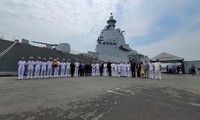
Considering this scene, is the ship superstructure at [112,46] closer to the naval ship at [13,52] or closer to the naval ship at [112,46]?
the naval ship at [112,46]

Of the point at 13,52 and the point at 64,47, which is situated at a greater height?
the point at 64,47

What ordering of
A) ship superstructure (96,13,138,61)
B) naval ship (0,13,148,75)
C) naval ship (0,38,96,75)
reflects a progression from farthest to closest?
ship superstructure (96,13,138,61), naval ship (0,13,148,75), naval ship (0,38,96,75)

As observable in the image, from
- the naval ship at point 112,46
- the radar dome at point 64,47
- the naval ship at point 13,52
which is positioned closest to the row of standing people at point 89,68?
the naval ship at point 13,52

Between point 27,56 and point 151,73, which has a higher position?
point 27,56

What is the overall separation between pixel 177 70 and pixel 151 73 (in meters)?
14.2

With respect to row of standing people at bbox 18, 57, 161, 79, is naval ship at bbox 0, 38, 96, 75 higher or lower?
higher

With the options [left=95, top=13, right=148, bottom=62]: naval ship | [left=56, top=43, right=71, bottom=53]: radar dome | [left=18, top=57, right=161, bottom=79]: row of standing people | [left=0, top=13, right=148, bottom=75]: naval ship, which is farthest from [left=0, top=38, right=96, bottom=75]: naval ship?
[left=95, top=13, right=148, bottom=62]: naval ship

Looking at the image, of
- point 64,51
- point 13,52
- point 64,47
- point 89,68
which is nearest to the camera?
point 13,52

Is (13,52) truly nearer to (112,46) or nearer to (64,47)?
(64,47)

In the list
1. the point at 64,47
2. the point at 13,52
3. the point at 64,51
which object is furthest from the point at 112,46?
the point at 13,52

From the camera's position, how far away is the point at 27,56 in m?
14.1

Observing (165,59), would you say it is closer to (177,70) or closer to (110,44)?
(177,70)

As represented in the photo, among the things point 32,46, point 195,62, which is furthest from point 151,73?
point 195,62

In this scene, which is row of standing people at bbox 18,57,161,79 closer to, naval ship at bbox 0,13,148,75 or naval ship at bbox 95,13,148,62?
naval ship at bbox 0,13,148,75
